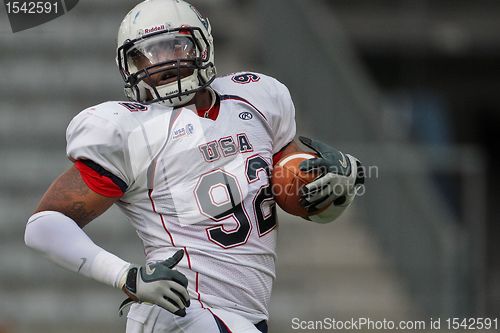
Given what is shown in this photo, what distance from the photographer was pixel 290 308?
6605mm

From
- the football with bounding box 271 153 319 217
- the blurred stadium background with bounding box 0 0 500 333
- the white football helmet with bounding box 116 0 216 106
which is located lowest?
the blurred stadium background with bounding box 0 0 500 333

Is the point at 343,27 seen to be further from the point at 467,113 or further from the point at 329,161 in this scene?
the point at 329,161

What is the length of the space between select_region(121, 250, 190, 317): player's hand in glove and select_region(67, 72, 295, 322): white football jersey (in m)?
0.24

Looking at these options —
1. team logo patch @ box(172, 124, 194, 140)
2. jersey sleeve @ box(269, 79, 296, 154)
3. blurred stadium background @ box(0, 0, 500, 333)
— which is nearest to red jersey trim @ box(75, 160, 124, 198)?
team logo patch @ box(172, 124, 194, 140)

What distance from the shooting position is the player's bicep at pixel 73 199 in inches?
119

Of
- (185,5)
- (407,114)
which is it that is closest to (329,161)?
(185,5)

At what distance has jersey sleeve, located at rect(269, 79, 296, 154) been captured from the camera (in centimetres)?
340

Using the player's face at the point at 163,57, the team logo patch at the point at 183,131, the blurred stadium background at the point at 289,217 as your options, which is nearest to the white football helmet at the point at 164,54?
the player's face at the point at 163,57

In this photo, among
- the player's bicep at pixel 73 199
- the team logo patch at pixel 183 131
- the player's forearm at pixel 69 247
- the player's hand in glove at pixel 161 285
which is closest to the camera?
the player's hand in glove at pixel 161 285

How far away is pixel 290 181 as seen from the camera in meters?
3.25

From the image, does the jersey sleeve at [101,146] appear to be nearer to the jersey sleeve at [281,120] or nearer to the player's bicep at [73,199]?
the player's bicep at [73,199]

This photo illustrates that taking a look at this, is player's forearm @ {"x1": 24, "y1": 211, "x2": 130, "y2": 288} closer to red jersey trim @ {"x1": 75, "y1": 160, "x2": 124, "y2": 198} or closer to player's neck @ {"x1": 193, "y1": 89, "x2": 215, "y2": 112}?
red jersey trim @ {"x1": 75, "y1": 160, "x2": 124, "y2": 198}

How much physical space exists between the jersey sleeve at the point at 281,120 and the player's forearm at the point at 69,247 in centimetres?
73

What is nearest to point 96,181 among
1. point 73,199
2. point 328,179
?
point 73,199
